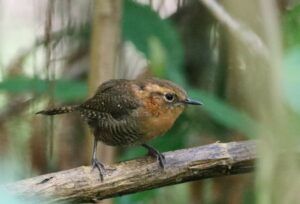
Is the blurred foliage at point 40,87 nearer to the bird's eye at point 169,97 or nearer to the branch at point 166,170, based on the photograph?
the bird's eye at point 169,97

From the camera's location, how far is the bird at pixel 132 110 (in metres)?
2.69

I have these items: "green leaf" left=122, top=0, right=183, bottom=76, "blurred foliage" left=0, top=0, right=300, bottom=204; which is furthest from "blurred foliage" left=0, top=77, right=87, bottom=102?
"green leaf" left=122, top=0, right=183, bottom=76

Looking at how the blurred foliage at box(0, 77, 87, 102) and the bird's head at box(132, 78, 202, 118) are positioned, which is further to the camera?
the blurred foliage at box(0, 77, 87, 102)

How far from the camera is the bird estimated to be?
269 centimetres

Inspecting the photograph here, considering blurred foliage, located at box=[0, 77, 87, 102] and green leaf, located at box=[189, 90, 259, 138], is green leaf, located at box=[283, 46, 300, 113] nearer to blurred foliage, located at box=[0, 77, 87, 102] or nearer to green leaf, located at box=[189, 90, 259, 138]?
green leaf, located at box=[189, 90, 259, 138]

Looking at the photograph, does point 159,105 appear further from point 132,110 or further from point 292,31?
point 292,31

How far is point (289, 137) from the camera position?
0.90 m

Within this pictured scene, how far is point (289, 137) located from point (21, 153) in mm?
2580

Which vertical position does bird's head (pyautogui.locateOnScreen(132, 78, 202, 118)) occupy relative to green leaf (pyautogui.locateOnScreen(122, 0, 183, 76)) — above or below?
below

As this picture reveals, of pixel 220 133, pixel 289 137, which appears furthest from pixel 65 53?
pixel 289 137

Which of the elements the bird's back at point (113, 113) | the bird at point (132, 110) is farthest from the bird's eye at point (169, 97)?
the bird's back at point (113, 113)

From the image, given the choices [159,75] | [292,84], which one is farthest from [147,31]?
[292,84]

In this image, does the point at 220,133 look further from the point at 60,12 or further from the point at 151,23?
the point at 60,12

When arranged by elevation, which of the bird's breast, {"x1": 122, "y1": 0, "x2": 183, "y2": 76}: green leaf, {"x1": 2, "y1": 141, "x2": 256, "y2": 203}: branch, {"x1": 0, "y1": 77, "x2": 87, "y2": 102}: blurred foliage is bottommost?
{"x1": 2, "y1": 141, "x2": 256, "y2": 203}: branch
